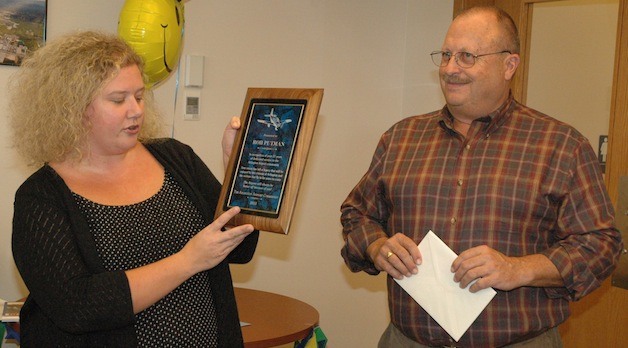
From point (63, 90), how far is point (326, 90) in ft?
7.54

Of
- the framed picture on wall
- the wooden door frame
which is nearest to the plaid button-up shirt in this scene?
the wooden door frame

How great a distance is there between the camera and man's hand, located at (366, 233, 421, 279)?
203cm

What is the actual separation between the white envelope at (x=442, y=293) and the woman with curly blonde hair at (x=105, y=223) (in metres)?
0.50

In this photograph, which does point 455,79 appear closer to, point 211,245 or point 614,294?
point 211,245

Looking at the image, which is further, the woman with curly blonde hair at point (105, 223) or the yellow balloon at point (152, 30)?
the yellow balloon at point (152, 30)

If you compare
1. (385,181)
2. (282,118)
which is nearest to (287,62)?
(385,181)

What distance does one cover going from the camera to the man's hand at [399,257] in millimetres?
2031

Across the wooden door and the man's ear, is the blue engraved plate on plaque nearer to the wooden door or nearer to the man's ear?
the man's ear

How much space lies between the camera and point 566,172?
204cm

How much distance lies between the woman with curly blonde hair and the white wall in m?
1.56

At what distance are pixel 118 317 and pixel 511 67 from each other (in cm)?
131

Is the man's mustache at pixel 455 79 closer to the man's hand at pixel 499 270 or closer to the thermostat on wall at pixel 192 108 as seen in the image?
the man's hand at pixel 499 270

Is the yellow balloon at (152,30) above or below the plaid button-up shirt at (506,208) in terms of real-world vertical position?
above

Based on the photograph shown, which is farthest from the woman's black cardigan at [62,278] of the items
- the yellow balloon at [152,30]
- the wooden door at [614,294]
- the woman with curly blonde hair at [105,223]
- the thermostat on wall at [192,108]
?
the wooden door at [614,294]
